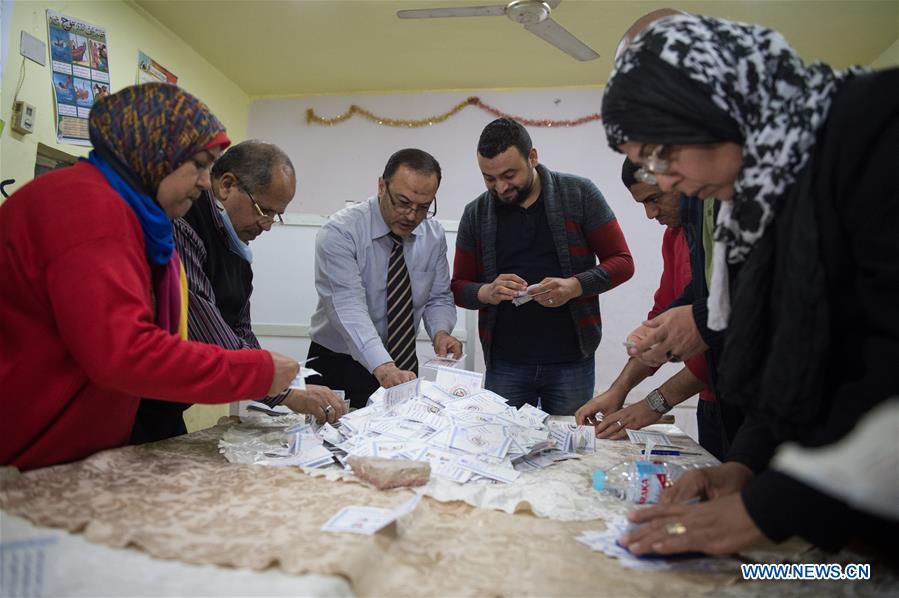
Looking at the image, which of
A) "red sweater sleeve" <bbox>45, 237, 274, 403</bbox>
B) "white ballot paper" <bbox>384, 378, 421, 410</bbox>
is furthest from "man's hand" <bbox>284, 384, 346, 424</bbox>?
"red sweater sleeve" <bbox>45, 237, 274, 403</bbox>

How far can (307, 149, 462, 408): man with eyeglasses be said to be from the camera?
2.57m

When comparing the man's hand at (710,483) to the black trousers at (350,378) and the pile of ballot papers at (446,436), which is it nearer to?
the pile of ballot papers at (446,436)

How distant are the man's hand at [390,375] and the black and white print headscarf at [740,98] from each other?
4.58ft

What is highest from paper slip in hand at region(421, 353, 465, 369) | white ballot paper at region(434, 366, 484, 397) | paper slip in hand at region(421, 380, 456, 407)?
paper slip in hand at region(421, 353, 465, 369)

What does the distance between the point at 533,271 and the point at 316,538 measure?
1977 mm

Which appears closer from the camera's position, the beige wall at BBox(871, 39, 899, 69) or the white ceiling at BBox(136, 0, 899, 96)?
the white ceiling at BBox(136, 0, 899, 96)

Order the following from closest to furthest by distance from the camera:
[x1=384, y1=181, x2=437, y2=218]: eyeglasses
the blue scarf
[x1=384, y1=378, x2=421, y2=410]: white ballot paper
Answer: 1. the blue scarf
2. [x1=384, y1=378, x2=421, y2=410]: white ballot paper
3. [x1=384, y1=181, x2=437, y2=218]: eyeglasses

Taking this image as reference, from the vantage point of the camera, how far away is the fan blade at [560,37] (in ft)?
10.7

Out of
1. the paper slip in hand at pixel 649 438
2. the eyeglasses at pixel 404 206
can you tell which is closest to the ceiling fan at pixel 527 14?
the eyeglasses at pixel 404 206

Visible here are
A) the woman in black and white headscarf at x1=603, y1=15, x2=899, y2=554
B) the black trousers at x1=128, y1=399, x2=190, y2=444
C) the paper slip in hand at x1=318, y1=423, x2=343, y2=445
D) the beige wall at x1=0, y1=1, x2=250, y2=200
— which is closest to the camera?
the woman in black and white headscarf at x1=603, y1=15, x2=899, y2=554

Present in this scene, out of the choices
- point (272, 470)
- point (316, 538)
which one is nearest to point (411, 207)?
point (272, 470)

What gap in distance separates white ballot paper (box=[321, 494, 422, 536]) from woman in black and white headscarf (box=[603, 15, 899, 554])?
422 mm

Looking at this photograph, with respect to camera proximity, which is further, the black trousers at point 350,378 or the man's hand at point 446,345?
the black trousers at point 350,378

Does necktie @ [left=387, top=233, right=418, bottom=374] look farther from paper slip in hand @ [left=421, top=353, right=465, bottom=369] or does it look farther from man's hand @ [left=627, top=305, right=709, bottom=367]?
man's hand @ [left=627, top=305, right=709, bottom=367]
